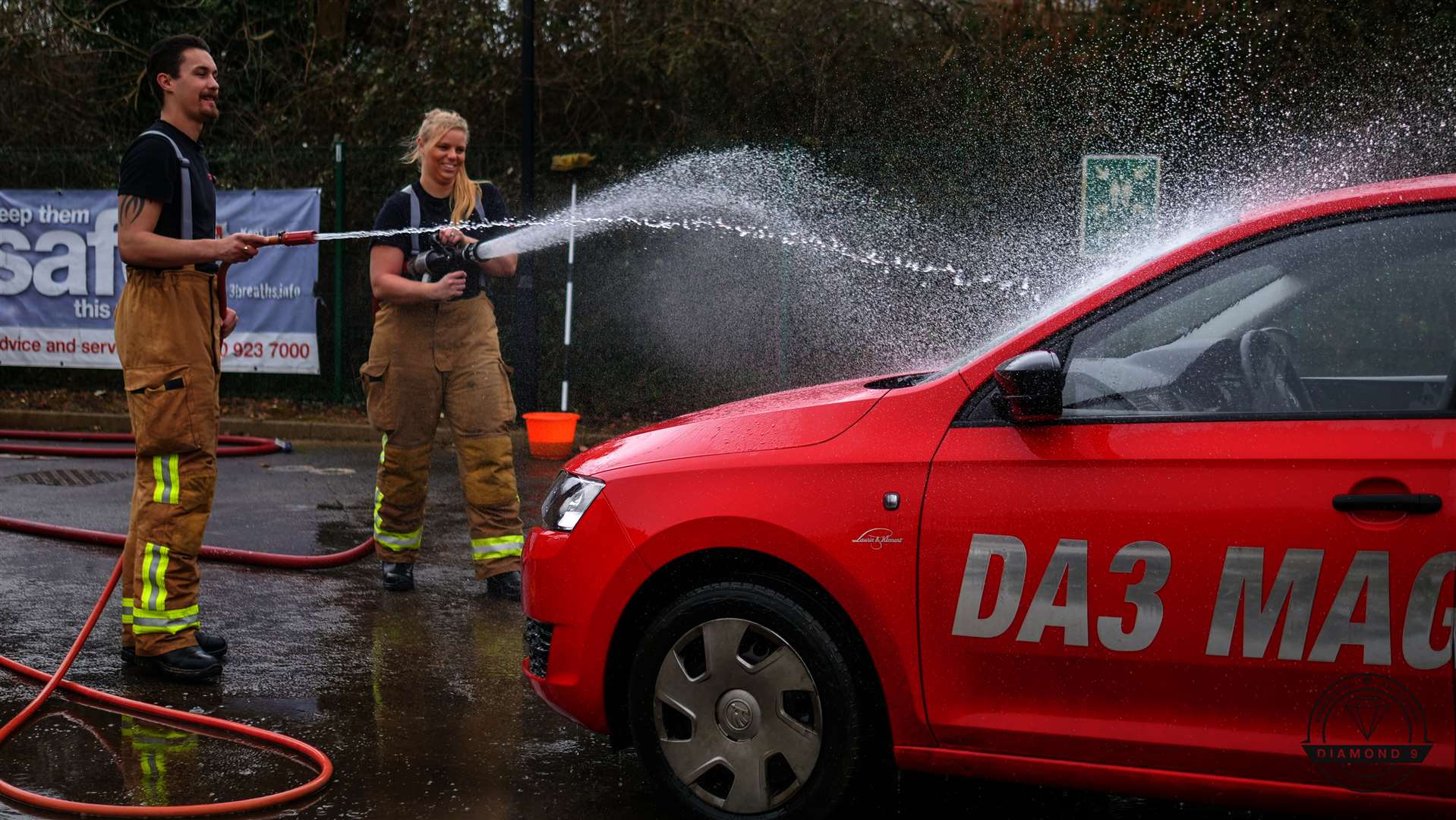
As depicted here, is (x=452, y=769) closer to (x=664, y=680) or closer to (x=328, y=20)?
(x=664, y=680)

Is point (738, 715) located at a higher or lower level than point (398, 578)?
higher

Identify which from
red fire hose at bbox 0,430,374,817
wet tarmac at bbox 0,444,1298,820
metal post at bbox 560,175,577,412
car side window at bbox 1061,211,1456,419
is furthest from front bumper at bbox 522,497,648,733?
metal post at bbox 560,175,577,412

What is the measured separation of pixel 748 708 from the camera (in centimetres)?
361

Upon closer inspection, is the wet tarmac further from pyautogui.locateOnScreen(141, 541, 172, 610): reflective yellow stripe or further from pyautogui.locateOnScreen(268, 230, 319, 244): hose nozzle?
pyautogui.locateOnScreen(268, 230, 319, 244): hose nozzle

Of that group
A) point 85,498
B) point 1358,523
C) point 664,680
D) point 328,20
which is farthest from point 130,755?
point 328,20

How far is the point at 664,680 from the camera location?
12.1ft

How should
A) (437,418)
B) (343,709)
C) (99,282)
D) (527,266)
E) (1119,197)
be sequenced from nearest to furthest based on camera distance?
(343,709) < (437,418) < (1119,197) < (527,266) < (99,282)

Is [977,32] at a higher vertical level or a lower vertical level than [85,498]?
higher

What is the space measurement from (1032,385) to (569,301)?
373 inches

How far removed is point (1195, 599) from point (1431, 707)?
20.4 inches

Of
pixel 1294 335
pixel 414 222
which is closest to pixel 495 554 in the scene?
pixel 414 222

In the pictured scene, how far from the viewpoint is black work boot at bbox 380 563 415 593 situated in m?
6.49

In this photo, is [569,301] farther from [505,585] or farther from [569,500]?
[569,500]

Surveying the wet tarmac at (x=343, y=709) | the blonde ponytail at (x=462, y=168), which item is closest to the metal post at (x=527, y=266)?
the wet tarmac at (x=343, y=709)
